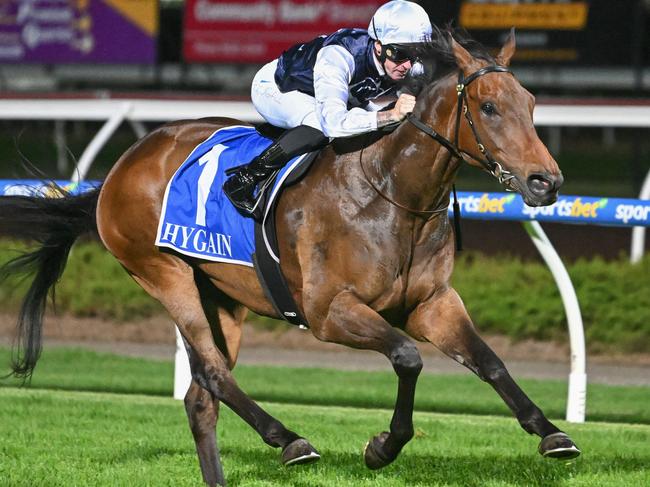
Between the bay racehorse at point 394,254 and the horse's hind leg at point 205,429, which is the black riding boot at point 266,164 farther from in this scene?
the horse's hind leg at point 205,429

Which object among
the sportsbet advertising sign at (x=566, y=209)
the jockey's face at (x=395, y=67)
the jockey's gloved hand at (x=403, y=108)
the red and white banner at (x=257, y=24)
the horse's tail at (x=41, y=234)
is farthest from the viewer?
the red and white banner at (x=257, y=24)

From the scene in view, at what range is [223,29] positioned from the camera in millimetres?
11141

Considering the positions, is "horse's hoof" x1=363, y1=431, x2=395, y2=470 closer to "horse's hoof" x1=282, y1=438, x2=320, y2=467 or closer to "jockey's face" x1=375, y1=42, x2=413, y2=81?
"horse's hoof" x1=282, y1=438, x2=320, y2=467

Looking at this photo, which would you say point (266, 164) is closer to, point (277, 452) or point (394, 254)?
point (394, 254)

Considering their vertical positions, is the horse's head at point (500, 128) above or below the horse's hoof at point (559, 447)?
above

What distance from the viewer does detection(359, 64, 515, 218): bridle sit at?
4.01 metres

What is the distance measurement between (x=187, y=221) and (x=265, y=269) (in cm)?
44

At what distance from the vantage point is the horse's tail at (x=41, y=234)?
5.43 meters

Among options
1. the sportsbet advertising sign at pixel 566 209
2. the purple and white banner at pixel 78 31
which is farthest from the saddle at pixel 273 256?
the purple and white banner at pixel 78 31

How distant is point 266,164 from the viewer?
4.62m

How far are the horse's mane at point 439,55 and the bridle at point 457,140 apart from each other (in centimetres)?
A: 9

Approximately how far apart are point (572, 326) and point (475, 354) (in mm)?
2007

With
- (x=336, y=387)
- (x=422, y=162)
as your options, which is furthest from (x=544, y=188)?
(x=336, y=387)

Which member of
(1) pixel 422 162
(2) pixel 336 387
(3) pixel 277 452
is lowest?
(2) pixel 336 387
